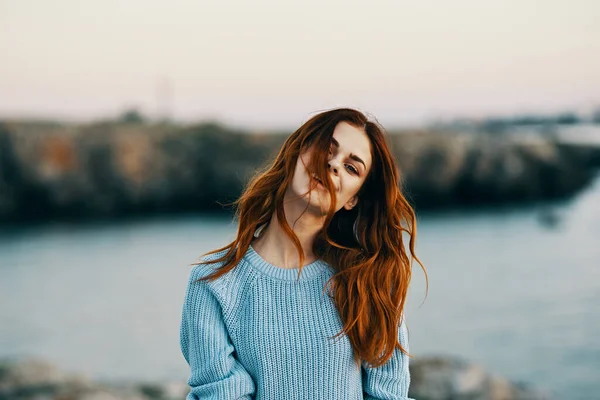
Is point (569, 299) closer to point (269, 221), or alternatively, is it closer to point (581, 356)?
point (581, 356)

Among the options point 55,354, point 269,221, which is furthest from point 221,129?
point 269,221

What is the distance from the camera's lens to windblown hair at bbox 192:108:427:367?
2158 millimetres

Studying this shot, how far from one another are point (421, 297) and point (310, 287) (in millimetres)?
8279

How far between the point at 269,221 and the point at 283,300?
0.88ft

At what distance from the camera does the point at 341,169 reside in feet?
7.09

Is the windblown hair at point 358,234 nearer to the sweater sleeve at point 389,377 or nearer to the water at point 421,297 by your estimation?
the sweater sleeve at point 389,377

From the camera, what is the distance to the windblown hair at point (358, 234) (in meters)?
2.16

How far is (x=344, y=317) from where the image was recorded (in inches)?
85.6

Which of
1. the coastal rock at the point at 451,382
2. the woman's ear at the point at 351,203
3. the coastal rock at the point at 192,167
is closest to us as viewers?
the woman's ear at the point at 351,203

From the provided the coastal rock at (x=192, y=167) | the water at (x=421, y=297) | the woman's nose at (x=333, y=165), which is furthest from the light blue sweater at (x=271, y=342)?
the coastal rock at (x=192, y=167)

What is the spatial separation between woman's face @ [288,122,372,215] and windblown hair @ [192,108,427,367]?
22mm

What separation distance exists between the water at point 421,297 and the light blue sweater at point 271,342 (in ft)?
15.6

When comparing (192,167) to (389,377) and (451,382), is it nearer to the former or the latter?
(451,382)

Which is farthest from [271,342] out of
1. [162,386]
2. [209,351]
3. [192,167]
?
[192,167]
